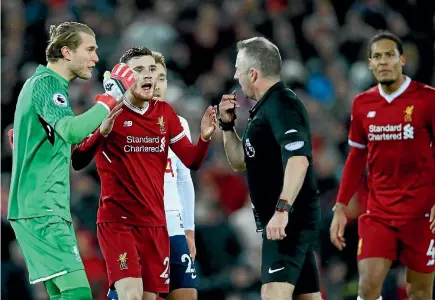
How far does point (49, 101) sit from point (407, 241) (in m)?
3.29

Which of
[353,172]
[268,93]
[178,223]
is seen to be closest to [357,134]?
[353,172]

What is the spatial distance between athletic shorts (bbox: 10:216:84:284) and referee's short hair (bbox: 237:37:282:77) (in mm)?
1668

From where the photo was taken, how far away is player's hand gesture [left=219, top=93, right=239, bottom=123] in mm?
6609

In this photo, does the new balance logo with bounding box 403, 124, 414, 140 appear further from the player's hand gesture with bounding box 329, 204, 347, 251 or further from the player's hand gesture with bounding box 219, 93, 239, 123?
the player's hand gesture with bounding box 219, 93, 239, 123

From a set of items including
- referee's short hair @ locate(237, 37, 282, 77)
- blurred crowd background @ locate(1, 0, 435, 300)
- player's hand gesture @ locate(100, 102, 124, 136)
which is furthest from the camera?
blurred crowd background @ locate(1, 0, 435, 300)

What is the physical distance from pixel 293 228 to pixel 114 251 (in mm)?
1356

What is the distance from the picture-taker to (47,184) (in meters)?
6.03

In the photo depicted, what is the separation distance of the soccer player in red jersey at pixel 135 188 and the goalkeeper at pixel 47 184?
0.67 metres

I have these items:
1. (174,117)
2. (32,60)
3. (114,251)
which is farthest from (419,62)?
(114,251)

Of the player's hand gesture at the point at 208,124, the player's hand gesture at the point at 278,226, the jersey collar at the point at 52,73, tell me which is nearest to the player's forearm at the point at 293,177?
the player's hand gesture at the point at 278,226

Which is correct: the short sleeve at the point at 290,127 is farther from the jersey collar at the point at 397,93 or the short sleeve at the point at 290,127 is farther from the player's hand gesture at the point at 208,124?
the jersey collar at the point at 397,93

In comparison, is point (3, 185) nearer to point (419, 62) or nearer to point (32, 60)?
point (32, 60)

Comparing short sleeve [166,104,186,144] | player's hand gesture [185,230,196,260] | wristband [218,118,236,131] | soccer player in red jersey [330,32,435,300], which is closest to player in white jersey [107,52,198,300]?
player's hand gesture [185,230,196,260]

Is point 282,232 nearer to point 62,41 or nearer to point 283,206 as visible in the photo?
point 283,206
